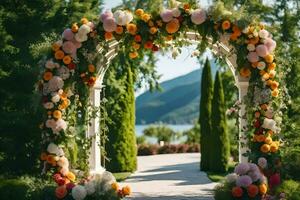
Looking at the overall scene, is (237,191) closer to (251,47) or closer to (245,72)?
(245,72)

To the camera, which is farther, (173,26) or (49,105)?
(49,105)

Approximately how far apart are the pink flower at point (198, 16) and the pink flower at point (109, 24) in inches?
52.1

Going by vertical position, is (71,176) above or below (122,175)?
above

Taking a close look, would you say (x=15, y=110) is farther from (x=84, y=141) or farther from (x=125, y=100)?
(x=125, y=100)

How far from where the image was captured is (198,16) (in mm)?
8125

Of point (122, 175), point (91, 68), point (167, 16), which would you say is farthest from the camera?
point (122, 175)

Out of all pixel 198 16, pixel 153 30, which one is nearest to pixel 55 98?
pixel 153 30

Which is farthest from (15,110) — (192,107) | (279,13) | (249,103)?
(192,107)

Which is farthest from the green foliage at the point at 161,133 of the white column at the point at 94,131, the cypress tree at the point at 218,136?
the white column at the point at 94,131

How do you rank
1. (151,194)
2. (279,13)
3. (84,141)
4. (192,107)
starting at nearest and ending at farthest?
(84,141)
(151,194)
(279,13)
(192,107)

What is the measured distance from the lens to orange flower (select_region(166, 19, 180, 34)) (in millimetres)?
8219

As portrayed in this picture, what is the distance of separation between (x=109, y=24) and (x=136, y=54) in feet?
2.72

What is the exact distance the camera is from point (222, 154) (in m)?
15.6

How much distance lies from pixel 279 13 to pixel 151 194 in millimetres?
14520
